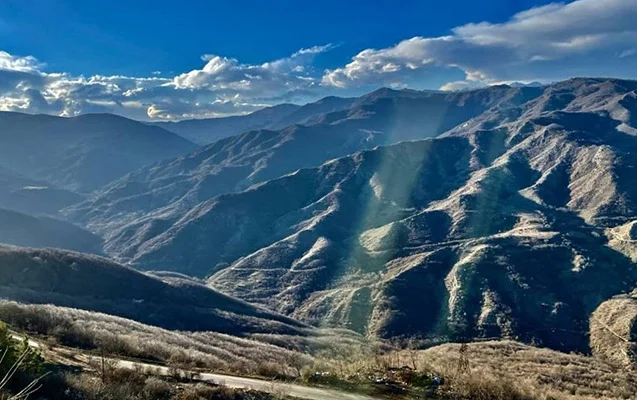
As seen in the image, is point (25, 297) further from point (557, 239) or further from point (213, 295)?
point (557, 239)

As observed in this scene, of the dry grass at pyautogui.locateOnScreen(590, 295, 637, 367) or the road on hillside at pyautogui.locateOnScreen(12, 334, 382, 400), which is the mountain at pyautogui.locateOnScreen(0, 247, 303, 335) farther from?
the road on hillside at pyautogui.locateOnScreen(12, 334, 382, 400)

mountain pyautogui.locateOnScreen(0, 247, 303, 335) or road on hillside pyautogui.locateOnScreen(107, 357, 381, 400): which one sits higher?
road on hillside pyautogui.locateOnScreen(107, 357, 381, 400)

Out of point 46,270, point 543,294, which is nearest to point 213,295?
A: point 46,270

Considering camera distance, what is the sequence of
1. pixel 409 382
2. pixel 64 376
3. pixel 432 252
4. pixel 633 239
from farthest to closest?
pixel 432 252 → pixel 633 239 → pixel 409 382 → pixel 64 376

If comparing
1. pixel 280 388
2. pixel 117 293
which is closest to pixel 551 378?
pixel 280 388

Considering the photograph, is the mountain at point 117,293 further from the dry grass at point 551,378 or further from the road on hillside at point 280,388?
the road on hillside at point 280,388

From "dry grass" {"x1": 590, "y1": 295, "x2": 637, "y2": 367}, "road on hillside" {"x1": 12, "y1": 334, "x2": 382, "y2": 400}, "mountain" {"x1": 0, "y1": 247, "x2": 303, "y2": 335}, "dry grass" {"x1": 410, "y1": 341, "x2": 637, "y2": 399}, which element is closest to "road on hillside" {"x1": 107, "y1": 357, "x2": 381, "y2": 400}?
"road on hillside" {"x1": 12, "y1": 334, "x2": 382, "y2": 400}

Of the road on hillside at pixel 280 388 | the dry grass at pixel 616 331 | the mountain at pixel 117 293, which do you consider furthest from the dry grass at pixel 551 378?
the dry grass at pixel 616 331

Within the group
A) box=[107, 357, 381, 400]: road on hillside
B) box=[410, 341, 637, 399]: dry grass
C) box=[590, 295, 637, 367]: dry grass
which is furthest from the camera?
box=[590, 295, 637, 367]: dry grass
